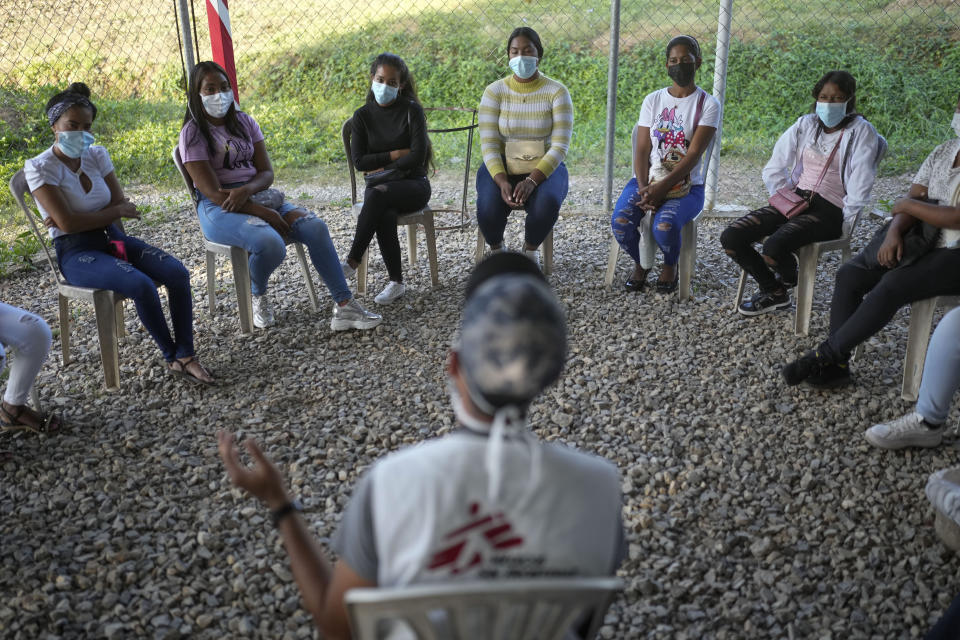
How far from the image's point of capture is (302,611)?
2.18 meters

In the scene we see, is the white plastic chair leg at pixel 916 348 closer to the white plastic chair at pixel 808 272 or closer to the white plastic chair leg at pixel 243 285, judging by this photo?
the white plastic chair at pixel 808 272

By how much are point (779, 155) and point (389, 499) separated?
11.2 feet

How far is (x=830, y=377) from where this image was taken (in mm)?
3262

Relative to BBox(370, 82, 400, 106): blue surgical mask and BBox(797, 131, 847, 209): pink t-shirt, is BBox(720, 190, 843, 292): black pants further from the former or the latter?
BBox(370, 82, 400, 106): blue surgical mask

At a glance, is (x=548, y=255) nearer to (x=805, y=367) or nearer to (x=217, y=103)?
(x=805, y=367)

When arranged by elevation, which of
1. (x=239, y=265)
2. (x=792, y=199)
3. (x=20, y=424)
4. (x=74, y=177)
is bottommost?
(x=20, y=424)

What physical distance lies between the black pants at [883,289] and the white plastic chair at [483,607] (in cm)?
244

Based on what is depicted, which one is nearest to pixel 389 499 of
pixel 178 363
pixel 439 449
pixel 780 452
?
pixel 439 449

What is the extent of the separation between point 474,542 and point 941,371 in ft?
A: 7.53

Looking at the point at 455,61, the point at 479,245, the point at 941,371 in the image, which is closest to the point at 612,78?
the point at 479,245

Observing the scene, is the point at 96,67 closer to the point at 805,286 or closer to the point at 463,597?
the point at 805,286

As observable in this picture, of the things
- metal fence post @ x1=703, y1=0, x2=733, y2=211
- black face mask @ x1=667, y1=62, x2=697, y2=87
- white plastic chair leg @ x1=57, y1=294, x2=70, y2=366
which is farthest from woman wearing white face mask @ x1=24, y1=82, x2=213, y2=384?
metal fence post @ x1=703, y1=0, x2=733, y2=211

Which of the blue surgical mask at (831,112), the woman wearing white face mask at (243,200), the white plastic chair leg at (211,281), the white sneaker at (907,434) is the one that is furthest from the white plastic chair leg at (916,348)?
the white plastic chair leg at (211,281)

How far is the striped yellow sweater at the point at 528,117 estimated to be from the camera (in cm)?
442
